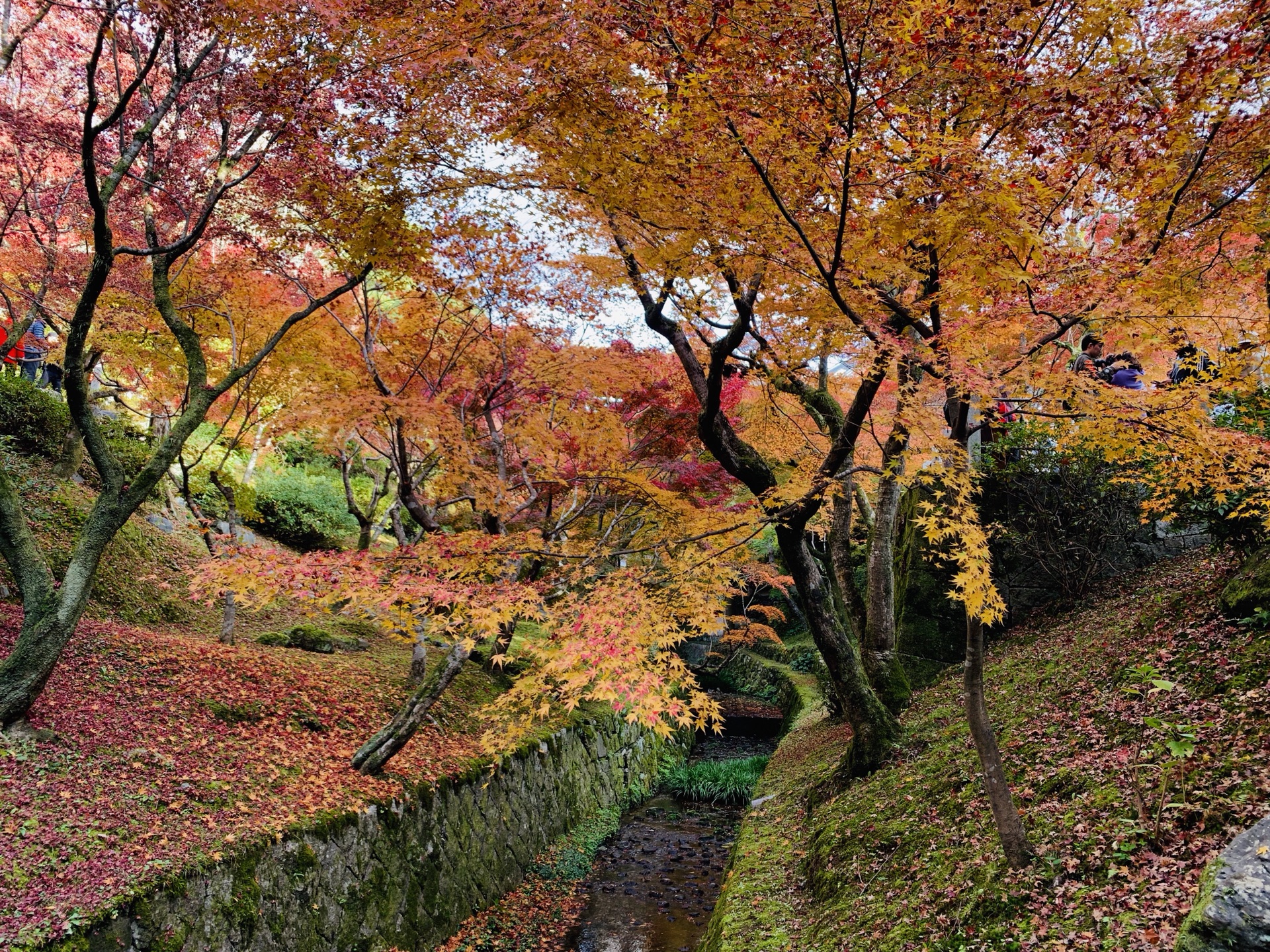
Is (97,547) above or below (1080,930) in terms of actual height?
above

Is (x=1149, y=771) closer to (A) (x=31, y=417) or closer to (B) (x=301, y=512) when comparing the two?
(A) (x=31, y=417)

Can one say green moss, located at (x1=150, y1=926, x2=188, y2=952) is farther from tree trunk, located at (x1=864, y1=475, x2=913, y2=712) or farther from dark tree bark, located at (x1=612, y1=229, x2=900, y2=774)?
tree trunk, located at (x1=864, y1=475, x2=913, y2=712)

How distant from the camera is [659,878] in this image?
9914 mm

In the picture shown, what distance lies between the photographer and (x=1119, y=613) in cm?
803

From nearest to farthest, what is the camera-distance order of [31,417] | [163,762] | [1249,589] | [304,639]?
[1249,589] → [163,762] → [304,639] → [31,417]

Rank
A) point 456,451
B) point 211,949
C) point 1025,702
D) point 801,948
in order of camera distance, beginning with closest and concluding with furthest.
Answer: point 211,949, point 801,948, point 1025,702, point 456,451

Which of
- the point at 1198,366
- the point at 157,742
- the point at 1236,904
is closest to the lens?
the point at 1236,904

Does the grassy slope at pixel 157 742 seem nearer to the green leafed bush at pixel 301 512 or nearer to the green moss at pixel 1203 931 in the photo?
the green moss at pixel 1203 931

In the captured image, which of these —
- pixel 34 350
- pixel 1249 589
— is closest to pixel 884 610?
pixel 1249 589

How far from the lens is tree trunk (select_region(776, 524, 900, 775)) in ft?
25.1

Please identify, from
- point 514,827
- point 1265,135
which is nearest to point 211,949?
point 514,827

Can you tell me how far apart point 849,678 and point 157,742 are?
7.14 metres

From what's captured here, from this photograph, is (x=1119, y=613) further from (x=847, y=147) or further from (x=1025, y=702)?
(x=847, y=147)

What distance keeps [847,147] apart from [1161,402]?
3.52 m
